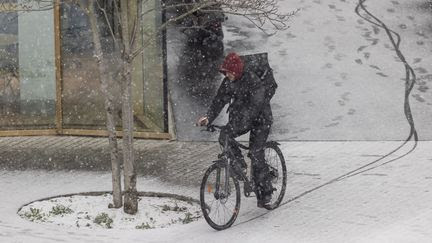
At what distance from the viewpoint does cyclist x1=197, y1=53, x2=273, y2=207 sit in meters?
7.91

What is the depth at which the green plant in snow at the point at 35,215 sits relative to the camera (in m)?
8.39

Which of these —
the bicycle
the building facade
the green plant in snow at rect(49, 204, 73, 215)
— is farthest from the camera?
the building facade

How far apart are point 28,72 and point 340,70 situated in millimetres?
5555

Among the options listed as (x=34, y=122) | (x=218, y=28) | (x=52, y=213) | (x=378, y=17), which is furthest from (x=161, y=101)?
(x=378, y=17)

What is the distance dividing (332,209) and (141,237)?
6.63ft

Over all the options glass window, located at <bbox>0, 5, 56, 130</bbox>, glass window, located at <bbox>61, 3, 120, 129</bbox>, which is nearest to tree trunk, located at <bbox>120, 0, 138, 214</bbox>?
glass window, located at <bbox>61, 3, 120, 129</bbox>

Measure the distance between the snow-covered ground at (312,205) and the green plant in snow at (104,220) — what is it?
0.75 feet

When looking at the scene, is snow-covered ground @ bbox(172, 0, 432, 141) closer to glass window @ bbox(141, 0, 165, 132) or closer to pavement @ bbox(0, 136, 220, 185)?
glass window @ bbox(141, 0, 165, 132)

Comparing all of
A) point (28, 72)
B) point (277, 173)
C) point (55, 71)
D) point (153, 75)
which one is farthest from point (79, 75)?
point (277, 173)

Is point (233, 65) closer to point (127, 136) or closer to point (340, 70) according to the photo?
point (127, 136)

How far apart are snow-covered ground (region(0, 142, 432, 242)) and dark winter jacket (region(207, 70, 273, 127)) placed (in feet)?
3.51

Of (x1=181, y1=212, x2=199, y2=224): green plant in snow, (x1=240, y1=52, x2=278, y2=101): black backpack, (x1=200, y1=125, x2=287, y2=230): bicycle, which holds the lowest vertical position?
(x1=181, y1=212, x2=199, y2=224): green plant in snow

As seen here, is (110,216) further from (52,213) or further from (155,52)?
(155,52)

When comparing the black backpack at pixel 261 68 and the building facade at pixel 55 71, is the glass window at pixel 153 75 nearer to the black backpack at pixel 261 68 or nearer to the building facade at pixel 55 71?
the building facade at pixel 55 71
